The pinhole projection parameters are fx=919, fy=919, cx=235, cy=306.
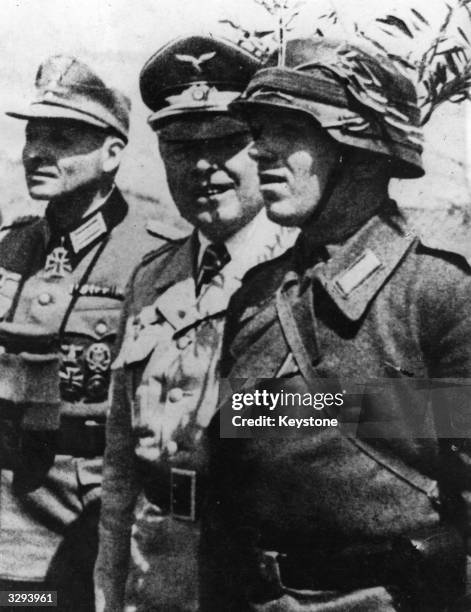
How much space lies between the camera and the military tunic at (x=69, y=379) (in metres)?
3.14

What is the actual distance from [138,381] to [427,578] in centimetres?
110

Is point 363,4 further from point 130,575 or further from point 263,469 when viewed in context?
point 130,575

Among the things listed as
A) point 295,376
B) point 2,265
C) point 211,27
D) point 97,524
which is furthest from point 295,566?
point 211,27

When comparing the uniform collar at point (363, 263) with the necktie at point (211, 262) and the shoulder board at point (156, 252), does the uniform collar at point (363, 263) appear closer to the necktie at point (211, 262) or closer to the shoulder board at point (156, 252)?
the necktie at point (211, 262)

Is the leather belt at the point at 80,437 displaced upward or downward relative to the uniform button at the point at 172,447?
upward

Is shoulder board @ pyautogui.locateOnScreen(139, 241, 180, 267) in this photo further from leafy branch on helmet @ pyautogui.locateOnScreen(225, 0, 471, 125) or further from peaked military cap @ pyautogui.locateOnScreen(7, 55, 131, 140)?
leafy branch on helmet @ pyautogui.locateOnScreen(225, 0, 471, 125)

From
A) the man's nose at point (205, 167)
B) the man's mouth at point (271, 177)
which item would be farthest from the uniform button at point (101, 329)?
the man's mouth at point (271, 177)

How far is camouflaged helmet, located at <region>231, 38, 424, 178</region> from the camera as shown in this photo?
9.18 ft

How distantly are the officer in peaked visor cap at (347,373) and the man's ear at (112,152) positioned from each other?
1.63 feet

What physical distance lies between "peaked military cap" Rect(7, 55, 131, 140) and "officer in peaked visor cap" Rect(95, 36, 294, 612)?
122 millimetres

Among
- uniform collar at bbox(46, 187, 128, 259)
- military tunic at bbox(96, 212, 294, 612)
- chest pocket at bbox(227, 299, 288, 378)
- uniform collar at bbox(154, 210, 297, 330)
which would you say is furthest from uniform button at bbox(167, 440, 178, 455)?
uniform collar at bbox(46, 187, 128, 259)

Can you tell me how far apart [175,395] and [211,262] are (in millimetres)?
454

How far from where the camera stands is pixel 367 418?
9.16 feet

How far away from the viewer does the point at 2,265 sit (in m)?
3.26
